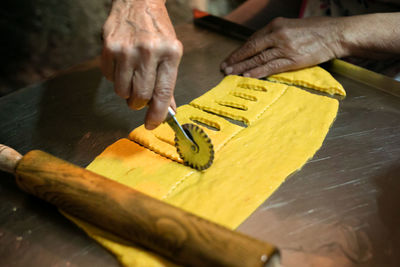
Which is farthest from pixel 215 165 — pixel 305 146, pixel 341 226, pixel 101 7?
pixel 101 7

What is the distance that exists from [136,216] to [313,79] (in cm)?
120

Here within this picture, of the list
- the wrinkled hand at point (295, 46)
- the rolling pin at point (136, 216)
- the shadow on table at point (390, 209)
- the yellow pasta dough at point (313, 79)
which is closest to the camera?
the rolling pin at point (136, 216)

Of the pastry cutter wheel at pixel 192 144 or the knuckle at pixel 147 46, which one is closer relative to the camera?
the knuckle at pixel 147 46

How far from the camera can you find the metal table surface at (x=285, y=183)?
1.09 m

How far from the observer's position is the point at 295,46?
6.01ft

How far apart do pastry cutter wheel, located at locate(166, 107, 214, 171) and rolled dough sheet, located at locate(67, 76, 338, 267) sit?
0.14ft

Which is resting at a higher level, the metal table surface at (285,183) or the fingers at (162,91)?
the fingers at (162,91)

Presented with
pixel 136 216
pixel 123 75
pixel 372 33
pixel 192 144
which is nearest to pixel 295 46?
pixel 372 33

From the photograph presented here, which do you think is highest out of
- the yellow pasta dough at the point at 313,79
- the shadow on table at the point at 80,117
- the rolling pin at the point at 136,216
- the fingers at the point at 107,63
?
the fingers at the point at 107,63

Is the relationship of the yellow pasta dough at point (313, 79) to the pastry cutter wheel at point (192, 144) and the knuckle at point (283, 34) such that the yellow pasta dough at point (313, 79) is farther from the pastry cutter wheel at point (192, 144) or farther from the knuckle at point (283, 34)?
the pastry cutter wheel at point (192, 144)

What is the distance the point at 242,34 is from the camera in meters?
2.24

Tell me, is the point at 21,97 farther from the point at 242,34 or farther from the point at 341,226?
the point at 341,226

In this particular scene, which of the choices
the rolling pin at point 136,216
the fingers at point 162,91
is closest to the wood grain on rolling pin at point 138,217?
the rolling pin at point 136,216

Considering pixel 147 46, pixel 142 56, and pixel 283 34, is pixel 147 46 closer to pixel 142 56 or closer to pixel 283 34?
pixel 142 56
